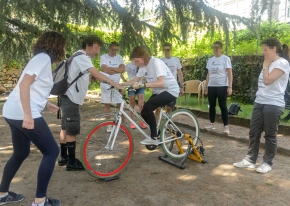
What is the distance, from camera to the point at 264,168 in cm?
393

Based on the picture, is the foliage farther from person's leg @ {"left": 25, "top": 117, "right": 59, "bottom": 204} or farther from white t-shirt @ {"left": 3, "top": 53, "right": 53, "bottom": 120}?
person's leg @ {"left": 25, "top": 117, "right": 59, "bottom": 204}

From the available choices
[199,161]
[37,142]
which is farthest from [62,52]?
[199,161]

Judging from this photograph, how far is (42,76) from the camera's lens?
2670mm

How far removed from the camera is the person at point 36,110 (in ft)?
8.27

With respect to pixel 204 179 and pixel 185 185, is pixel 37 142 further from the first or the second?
pixel 204 179

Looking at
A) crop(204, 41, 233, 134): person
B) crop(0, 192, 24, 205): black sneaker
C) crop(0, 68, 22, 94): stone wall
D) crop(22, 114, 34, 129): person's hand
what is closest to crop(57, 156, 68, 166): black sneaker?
crop(0, 192, 24, 205): black sneaker

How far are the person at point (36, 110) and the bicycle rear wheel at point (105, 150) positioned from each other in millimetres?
800

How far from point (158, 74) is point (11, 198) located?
2230 millimetres

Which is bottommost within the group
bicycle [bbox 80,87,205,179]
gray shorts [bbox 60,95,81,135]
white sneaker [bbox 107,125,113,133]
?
bicycle [bbox 80,87,205,179]

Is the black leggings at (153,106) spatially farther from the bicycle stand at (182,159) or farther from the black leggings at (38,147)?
the black leggings at (38,147)

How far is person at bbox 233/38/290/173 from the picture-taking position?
12.2 ft

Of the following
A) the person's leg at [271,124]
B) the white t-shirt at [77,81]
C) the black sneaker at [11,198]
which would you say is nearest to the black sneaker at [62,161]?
the white t-shirt at [77,81]

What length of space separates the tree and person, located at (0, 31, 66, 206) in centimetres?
339

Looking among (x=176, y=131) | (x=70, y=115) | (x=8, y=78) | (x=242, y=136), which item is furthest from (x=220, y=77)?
(x=8, y=78)
